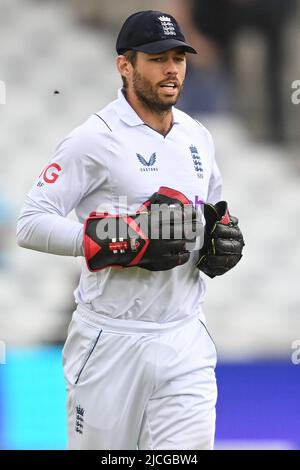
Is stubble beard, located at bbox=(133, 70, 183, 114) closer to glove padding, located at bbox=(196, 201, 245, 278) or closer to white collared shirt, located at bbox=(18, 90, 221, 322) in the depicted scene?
white collared shirt, located at bbox=(18, 90, 221, 322)

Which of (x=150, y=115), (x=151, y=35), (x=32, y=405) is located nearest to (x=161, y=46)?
(x=151, y=35)

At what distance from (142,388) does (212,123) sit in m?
1.94

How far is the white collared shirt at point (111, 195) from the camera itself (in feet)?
7.48

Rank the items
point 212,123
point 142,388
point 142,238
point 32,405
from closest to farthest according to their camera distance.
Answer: point 142,238 → point 142,388 → point 32,405 → point 212,123

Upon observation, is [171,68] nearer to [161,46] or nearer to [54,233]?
[161,46]

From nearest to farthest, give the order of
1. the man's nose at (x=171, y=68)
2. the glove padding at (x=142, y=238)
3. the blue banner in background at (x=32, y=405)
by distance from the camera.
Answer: the glove padding at (x=142, y=238) < the man's nose at (x=171, y=68) < the blue banner in background at (x=32, y=405)

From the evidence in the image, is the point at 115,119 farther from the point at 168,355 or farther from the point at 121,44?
the point at 168,355

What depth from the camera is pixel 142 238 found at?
2.19 m

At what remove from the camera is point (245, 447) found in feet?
11.2

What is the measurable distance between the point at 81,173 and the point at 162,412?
1.88 ft

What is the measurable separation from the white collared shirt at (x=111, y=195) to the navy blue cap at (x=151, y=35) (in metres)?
0.16

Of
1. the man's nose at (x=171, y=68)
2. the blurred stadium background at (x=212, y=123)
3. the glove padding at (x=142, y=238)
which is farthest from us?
the blurred stadium background at (x=212, y=123)

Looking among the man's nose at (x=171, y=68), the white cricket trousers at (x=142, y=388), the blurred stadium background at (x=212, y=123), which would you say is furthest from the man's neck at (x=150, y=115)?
the blurred stadium background at (x=212, y=123)

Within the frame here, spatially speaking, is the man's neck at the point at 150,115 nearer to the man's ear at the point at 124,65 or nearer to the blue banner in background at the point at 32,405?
the man's ear at the point at 124,65
